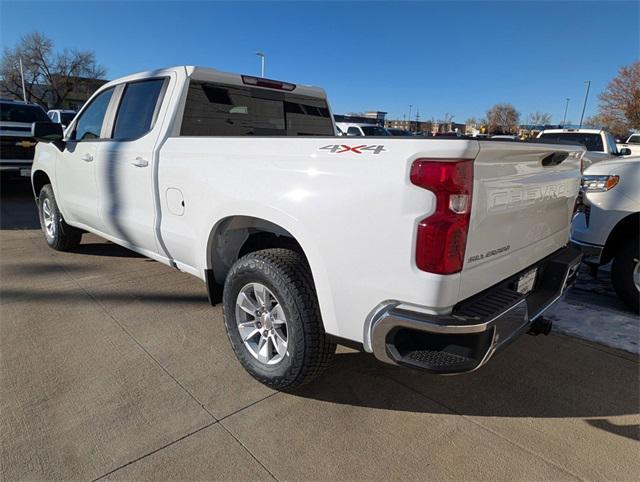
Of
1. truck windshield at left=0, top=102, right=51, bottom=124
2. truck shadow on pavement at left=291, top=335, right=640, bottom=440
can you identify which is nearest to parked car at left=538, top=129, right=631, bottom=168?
truck shadow on pavement at left=291, top=335, right=640, bottom=440

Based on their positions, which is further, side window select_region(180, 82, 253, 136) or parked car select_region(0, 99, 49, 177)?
parked car select_region(0, 99, 49, 177)

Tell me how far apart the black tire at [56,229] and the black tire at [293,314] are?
352cm

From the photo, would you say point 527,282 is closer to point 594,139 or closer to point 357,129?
point 594,139

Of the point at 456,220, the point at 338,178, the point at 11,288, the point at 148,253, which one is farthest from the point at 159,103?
the point at 456,220

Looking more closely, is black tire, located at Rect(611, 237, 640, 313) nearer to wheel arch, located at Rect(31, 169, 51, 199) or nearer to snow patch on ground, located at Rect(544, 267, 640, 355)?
snow patch on ground, located at Rect(544, 267, 640, 355)

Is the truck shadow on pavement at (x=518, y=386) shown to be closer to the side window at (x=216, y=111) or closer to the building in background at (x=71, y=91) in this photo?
the side window at (x=216, y=111)

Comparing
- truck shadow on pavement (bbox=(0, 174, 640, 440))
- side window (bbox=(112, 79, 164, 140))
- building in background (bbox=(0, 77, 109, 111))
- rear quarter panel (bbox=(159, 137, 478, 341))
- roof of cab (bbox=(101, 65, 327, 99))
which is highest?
building in background (bbox=(0, 77, 109, 111))

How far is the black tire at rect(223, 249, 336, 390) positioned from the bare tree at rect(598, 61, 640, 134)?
156ft

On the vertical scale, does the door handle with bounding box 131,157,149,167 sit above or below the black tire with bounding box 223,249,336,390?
above

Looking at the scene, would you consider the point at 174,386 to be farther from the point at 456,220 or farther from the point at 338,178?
the point at 456,220

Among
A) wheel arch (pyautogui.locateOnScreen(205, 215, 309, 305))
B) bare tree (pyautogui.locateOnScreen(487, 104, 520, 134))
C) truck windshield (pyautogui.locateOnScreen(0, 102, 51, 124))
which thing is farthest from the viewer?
bare tree (pyautogui.locateOnScreen(487, 104, 520, 134))

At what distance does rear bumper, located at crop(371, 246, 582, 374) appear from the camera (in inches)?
74.8

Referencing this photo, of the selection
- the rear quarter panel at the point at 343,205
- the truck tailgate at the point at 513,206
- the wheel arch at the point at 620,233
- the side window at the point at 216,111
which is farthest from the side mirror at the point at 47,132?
the wheel arch at the point at 620,233

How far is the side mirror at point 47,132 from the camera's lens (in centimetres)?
458
